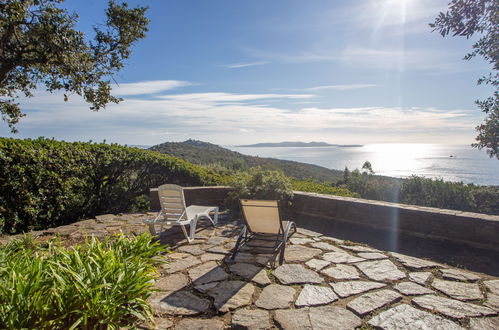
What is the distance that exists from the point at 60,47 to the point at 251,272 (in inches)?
282

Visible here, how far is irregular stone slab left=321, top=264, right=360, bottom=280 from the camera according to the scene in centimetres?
327

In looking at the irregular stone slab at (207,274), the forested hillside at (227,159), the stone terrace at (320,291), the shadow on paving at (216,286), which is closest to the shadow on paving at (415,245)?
the stone terrace at (320,291)

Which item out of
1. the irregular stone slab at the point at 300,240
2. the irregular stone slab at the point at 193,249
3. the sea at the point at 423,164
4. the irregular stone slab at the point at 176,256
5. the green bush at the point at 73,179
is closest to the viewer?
the irregular stone slab at the point at 176,256

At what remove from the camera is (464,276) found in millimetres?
3234

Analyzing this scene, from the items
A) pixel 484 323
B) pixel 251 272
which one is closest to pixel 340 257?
pixel 251 272

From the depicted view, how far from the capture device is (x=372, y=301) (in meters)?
2.72

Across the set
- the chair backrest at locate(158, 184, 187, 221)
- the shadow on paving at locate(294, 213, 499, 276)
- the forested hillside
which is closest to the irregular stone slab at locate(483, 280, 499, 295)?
the shadow on paving at locate(294, 213, 499, 276)

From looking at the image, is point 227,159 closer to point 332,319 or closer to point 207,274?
point 207,274

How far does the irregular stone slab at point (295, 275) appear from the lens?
126 inches

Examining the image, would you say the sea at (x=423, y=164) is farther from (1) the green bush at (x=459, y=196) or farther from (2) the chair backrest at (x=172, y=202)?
(2) the chair backrest at (x=172, y=202)

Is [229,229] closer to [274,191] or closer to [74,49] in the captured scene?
[274,191]

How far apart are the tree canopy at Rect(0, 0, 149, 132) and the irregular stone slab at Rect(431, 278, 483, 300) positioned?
860 cm

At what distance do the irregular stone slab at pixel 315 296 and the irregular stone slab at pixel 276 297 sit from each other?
10 cm

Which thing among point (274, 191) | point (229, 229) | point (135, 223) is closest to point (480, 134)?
point (274, 191)
